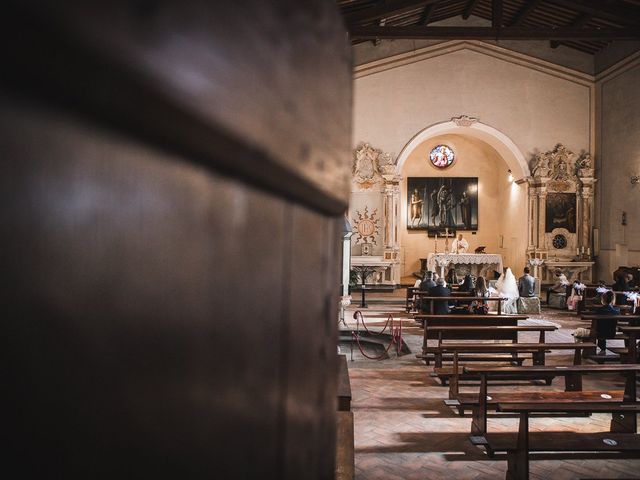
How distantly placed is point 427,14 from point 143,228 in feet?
47.5

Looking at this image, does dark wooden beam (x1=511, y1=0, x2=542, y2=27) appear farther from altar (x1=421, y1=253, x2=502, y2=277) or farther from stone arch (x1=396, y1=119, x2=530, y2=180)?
altar (x1=421, y1=253, x2=502, y2=277)

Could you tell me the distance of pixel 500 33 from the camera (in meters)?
11.6

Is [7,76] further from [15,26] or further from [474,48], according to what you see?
[474,48]

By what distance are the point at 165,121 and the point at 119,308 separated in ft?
0.28

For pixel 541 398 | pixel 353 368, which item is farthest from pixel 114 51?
pixel 353 368

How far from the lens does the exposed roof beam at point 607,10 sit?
11.0m

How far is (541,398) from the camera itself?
11.5ft

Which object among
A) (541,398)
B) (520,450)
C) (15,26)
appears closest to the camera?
(15,26)

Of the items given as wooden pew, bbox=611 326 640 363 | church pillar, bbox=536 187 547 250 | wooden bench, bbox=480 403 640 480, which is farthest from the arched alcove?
wooden bench, bbox=480 403 640 480

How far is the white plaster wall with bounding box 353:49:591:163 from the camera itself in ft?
44.8

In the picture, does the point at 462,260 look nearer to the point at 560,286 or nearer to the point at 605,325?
the point at 560,286

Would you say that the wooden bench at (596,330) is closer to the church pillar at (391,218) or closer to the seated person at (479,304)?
the seated person at (479,304)

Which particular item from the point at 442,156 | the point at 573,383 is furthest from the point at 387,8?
the point at 573,383

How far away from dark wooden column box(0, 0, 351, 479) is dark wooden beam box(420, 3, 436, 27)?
1368 cm
